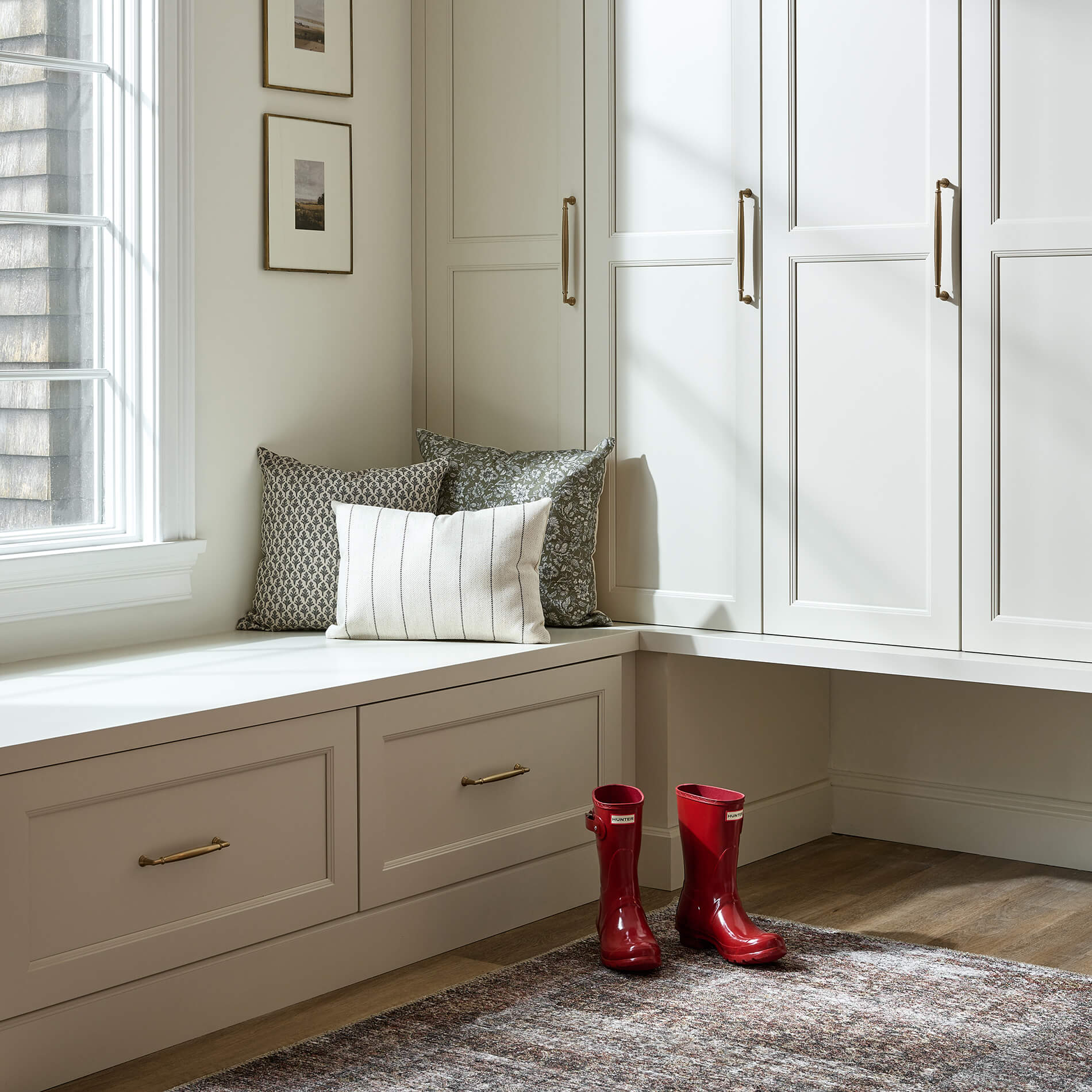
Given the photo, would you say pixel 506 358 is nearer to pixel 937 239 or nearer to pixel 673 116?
pixel 673 116

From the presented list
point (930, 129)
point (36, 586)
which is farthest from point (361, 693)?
point (930, 129)

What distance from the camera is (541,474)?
3209 millimetres

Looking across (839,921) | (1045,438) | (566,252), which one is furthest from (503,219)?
(839,921)

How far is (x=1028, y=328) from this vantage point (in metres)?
2.75

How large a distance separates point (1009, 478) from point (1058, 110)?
0.68 meters

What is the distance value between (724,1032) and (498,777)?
732mm

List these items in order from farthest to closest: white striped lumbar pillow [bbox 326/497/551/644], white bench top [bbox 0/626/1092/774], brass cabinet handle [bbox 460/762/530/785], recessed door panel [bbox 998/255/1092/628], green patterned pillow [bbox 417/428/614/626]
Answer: green patterned pillow [bbox 417/428/614/626] < white striped lumbar pillow [bbox 326/497/551/644] < brass cabinet handle [bbox 460/762/530/785] < recessed door panel [bbox 998/255/1092/628] < white bench top [bbox 0/626/1092/774]

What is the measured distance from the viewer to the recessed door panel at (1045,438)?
271 centimetres

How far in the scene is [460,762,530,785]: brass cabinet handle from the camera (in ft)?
9.21

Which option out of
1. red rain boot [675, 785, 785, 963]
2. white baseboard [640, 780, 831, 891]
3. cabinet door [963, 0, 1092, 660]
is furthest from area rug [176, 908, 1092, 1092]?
cabinet door [963, 0, 1092, 660]

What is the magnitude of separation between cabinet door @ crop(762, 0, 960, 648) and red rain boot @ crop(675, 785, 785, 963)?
1.76 ft

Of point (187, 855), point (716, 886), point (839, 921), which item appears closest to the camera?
point (187, 855)

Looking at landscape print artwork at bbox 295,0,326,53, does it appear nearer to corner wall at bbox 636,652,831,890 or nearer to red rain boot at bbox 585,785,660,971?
corner wall at bbox 636,652,831,890

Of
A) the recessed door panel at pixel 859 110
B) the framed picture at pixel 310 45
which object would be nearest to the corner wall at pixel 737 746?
the recessed door panel at pixel 859 110
